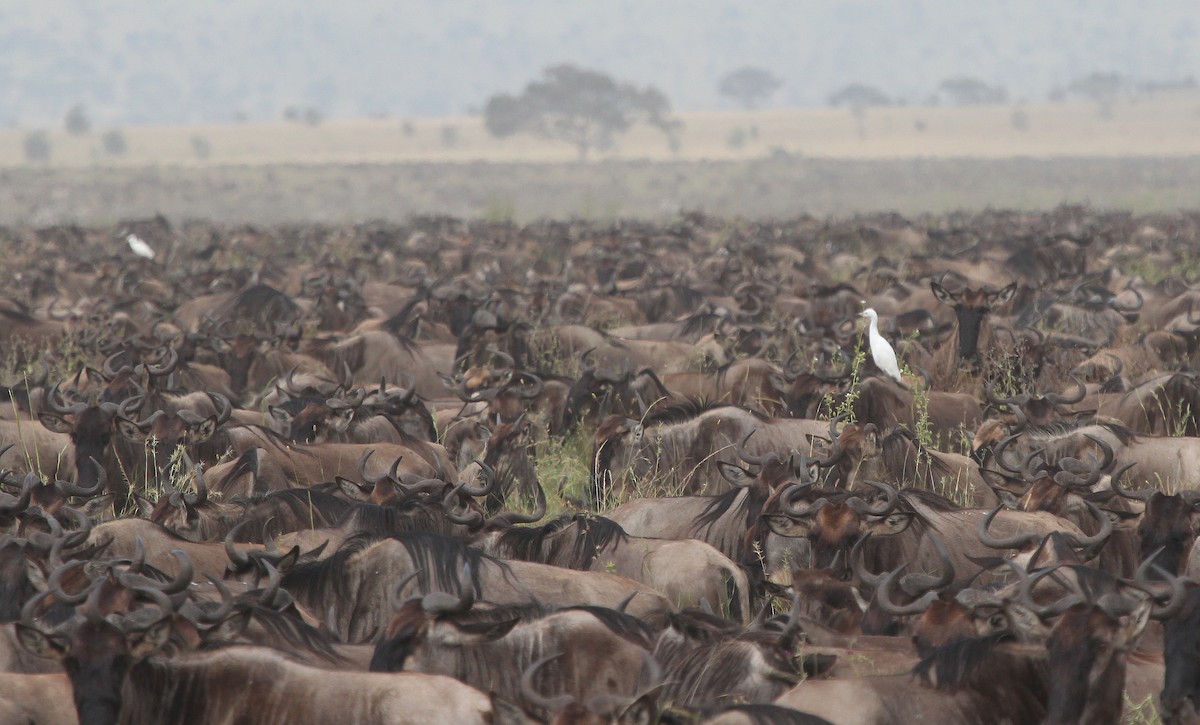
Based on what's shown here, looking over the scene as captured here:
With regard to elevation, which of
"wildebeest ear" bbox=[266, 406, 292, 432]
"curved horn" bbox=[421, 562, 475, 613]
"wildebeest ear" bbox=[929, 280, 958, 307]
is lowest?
"wildebeest ear" bbox=[266, 406, 292, 432]

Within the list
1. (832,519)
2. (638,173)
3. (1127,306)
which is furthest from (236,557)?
(638,173)

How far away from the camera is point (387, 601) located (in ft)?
16.6

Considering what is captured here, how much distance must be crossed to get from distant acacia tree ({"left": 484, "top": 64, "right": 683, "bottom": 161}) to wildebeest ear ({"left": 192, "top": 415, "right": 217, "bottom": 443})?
6403cm

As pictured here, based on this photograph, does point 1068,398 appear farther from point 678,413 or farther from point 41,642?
point 41,642

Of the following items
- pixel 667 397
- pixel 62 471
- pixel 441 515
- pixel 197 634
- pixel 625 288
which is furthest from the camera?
pixel 625 288

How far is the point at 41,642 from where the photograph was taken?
156 inches

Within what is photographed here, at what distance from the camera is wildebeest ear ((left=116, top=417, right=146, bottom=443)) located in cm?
729

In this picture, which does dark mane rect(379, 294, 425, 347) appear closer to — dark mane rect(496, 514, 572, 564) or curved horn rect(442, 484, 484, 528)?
curved horn rect(442, 484, 484, 528)

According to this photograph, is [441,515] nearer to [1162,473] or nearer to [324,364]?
[1162,473]

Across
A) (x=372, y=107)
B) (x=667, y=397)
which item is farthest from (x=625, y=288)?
(x=372, y=107)

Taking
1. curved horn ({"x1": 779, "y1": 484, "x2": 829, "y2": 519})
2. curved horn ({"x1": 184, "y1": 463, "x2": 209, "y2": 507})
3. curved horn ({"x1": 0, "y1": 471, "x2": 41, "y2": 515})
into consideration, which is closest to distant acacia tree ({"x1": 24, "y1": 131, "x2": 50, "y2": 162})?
curved horn ({"x1": 184, "y1": 463, "x2": 209, "y2": 507})

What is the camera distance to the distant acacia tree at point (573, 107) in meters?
71.8

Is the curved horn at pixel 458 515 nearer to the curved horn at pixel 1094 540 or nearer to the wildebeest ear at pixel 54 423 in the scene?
the curved horn at pixel 1094 540

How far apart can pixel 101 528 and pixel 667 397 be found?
12.7 ft
